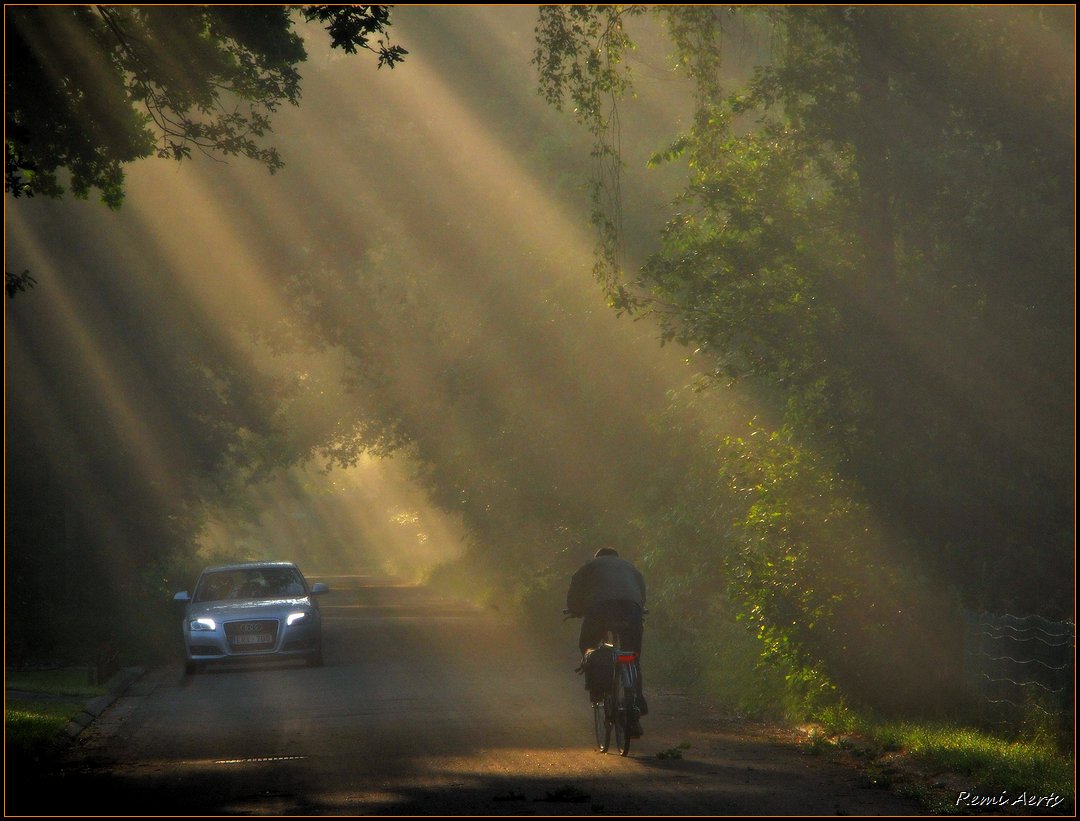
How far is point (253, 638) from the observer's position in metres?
20.4

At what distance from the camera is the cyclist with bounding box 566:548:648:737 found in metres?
12.0

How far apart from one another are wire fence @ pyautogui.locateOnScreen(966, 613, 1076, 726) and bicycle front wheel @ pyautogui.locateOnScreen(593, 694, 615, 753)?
3.37 metres

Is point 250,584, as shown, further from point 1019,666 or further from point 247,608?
point 1019,666

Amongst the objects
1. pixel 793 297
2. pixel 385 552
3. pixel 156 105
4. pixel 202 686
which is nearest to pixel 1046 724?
pixel 793 297

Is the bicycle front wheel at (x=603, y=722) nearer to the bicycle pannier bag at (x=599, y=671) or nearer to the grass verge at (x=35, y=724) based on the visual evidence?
the bicycle pannier bag at (x=599, y=671)

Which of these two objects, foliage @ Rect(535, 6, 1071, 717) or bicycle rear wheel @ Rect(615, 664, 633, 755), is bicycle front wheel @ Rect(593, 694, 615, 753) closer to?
bicycle rear wheel @ Rect(615, 664, 633, 755)

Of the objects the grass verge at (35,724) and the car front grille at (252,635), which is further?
the car front grille at (252,635)

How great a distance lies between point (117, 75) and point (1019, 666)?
422 inches

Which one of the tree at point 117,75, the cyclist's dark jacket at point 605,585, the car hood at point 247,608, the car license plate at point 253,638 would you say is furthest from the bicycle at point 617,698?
the car hood at point 247,608

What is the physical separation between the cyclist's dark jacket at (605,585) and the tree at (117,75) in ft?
17.2

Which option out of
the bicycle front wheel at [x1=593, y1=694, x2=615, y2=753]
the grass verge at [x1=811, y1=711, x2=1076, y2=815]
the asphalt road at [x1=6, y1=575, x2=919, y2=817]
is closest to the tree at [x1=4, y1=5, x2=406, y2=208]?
the asphalt road at [x1=6, y1=575, x2=919, y2=817]

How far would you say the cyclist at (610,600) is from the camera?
12.0 metres

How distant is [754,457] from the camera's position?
1484cm

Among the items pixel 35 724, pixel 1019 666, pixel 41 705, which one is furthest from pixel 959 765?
pixel 41 705
